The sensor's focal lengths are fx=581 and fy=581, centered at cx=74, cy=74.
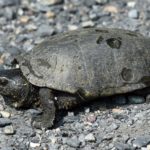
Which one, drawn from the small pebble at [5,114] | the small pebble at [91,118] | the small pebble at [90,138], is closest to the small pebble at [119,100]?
the small pebble at [91,118]

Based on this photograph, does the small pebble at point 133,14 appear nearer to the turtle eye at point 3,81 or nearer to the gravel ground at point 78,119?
the gravel ground at point 78,119

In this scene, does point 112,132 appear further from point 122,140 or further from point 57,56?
point 57,56

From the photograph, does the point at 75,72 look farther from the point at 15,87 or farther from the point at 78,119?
the point at 15,87

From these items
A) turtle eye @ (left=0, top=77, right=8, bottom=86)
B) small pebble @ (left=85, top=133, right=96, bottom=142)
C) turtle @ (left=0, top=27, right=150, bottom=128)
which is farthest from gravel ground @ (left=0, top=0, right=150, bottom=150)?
turtle eye @ (left=0, top=77, right=8, bottom=86)

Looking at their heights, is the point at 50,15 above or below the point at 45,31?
above

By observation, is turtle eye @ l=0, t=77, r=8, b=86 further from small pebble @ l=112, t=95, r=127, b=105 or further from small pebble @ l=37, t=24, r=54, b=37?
small pebble @ l=37, t=24, r=54, b=37

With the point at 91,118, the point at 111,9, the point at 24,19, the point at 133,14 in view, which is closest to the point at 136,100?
the point at 91,118
